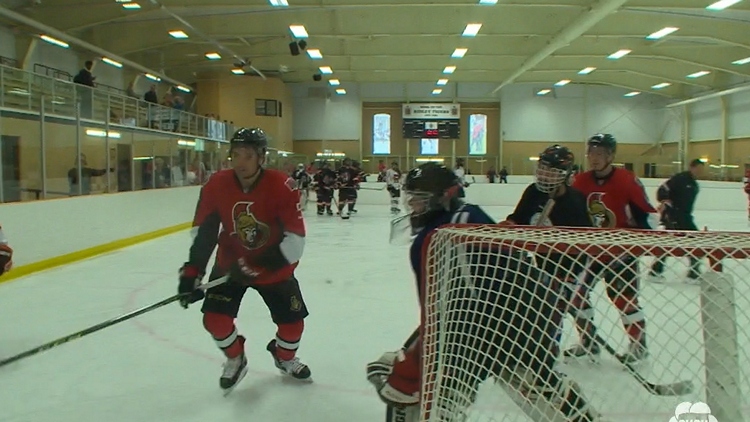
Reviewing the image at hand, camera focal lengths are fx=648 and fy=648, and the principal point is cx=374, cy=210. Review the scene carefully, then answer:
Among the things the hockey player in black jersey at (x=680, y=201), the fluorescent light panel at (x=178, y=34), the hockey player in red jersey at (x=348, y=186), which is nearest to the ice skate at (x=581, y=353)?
the hockey player in black jersey at (x=680, y=201)

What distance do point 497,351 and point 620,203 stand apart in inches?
63.1

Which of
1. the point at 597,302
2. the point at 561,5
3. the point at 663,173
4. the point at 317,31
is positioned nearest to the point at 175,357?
the point at 597,302

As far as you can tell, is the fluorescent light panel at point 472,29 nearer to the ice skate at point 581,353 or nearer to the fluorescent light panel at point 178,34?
the fluorescent light panel at point 178,34

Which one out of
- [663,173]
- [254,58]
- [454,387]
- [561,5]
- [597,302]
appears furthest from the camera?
[663,173]

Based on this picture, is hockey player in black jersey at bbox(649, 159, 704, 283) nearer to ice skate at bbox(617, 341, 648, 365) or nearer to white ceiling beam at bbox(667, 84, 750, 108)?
ice skate at bbox(617, 341, 648, 365)

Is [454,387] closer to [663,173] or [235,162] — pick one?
[235,162]

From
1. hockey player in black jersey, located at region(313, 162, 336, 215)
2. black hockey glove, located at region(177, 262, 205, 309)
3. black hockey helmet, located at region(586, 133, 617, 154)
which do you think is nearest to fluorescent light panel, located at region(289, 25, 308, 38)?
hockey player in black jersey, located at region(313, 162, 336, 215)

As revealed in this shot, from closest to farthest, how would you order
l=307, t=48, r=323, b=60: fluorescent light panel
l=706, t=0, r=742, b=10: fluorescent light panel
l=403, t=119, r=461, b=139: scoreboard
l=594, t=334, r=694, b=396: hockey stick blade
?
l=594, t=334, r=694, b=396: hockey stick blade → l=706, t=0, r=742, b=10: fluorescent light panel → l=307, t=48, r=323, b=60: fluorescent light panel → l=403, t=119, r=461, b=139: scoreboard

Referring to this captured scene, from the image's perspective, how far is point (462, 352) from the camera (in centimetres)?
165

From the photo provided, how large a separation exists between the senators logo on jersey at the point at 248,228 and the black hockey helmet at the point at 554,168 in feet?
3.65

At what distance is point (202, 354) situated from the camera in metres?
3.22

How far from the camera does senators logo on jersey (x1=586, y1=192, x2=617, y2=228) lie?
2.93 meters

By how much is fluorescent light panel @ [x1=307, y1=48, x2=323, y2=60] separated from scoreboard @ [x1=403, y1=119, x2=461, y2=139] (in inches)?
190

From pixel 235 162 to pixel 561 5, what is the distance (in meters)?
10.6
